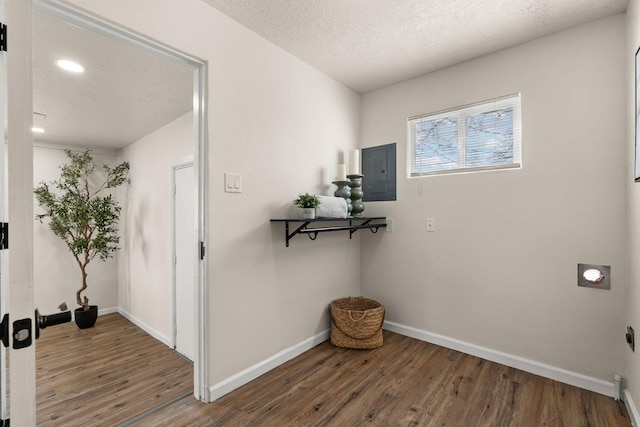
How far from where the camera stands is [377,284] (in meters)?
2.92

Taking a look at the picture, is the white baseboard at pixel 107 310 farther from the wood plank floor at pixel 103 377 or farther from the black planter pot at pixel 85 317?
the wood plank floor at pixel 103 377

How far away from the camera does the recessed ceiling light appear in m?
1.99

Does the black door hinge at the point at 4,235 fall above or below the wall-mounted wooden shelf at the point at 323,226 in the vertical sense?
above

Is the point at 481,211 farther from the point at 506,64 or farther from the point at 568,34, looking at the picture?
the point at 568,34

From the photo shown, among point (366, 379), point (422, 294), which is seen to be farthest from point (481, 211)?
point (366, 379)

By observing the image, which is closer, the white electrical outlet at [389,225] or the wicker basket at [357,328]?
the wicker basket at [357,328]

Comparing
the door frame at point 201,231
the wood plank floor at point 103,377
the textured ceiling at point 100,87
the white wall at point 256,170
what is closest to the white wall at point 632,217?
the white wall at point 256,170

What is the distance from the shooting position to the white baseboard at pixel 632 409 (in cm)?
152

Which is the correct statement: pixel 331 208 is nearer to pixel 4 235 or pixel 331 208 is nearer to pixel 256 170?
pixel 256 170

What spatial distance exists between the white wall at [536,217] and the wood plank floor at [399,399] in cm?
26

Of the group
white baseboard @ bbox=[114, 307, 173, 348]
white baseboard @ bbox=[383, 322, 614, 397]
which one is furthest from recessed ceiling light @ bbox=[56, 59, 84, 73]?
white baseboard @ bbox=[383, 322, 614, 397]

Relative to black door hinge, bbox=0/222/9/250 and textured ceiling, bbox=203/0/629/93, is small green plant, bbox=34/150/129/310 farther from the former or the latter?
black door hinge, bbox=0/222/9/250

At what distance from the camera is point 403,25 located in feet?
6.40

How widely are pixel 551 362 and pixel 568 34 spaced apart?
2.20 meters
